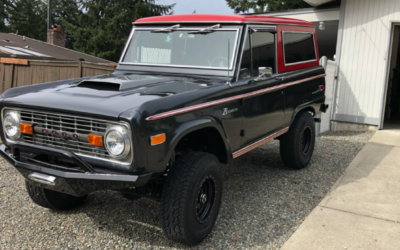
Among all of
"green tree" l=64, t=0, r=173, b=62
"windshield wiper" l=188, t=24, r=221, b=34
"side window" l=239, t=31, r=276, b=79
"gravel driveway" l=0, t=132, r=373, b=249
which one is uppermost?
"green tree" l=64, t=0, r=173, b=62

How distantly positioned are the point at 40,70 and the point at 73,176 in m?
5.54

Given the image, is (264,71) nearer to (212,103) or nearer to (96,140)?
(212,103)

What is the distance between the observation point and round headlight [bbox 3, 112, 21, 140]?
10.8 feet

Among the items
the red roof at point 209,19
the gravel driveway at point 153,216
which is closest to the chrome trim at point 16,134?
the gravel driveway at point 153,216

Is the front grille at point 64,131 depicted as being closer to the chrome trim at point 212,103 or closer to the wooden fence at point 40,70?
the chrome trim at point 212,103

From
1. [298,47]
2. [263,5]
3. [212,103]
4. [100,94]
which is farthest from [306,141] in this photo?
[263,5]

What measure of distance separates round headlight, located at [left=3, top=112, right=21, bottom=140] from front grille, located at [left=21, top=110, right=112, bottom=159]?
75mm

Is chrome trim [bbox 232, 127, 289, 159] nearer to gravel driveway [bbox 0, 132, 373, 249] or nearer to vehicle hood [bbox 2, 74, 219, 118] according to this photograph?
gravel driveway [bbox 0, 132, 373, 249]

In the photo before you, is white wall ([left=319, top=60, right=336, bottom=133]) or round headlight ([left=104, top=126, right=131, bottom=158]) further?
white wall ([left=319, top=60, right=336, bottom=133])

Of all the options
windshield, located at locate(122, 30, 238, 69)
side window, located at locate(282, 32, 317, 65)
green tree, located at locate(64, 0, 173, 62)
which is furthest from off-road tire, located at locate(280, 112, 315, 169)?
green tree, located at locate(64, 0, 173, 62)

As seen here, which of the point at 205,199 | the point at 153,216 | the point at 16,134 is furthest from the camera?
the point at 153,216

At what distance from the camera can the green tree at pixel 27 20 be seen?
1654 inches

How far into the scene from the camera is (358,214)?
13.5 feet

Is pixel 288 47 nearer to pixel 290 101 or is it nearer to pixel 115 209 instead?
pixel 290 101
